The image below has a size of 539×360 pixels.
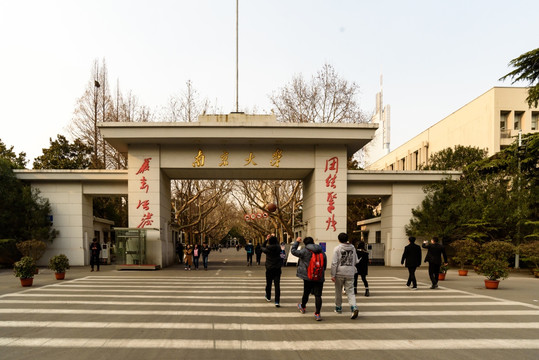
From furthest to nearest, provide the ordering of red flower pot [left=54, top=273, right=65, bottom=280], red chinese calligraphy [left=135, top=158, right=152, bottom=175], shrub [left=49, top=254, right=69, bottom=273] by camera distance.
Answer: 1. red chinese calligraphy [left=135, top=158, right=152, bottom=175]
2. red flower pot [left=54, top=273, right=65, bottom=280]
3. shrub [left=49, top=254, right=69, bottom=273]

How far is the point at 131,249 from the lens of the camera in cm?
1989

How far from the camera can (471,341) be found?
6.46m

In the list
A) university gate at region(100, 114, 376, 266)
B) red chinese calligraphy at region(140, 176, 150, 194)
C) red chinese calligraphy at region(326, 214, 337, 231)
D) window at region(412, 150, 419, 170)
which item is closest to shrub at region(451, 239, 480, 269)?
university gate at region(100, 114, 376, 266)

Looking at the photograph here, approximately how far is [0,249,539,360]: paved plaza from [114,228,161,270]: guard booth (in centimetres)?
740

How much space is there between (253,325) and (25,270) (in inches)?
370

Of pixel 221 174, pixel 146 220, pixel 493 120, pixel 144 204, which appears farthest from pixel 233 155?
pixel 493 120

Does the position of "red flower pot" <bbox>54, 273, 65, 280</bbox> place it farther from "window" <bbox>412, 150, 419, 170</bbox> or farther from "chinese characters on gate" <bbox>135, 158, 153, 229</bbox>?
"window" <bbox>412, 150, 419, 170</bbox>

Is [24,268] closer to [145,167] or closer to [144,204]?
[144,204]

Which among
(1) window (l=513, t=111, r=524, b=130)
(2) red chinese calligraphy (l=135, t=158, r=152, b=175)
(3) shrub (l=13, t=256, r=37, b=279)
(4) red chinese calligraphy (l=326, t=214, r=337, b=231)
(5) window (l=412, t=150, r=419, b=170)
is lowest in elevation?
(3) shrub (l=13, t=256, r=37, b=279)

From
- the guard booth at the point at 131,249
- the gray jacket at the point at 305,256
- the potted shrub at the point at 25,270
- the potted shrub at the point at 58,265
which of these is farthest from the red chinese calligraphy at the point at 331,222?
the potted shrub at the point at 25,270

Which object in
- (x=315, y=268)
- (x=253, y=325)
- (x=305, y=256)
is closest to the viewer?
(x=253, y=325)

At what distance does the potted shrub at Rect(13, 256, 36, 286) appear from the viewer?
1270cm

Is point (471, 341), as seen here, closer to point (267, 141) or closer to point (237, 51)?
point (267, 141)

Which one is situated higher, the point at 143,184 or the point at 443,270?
the point at 143,184
